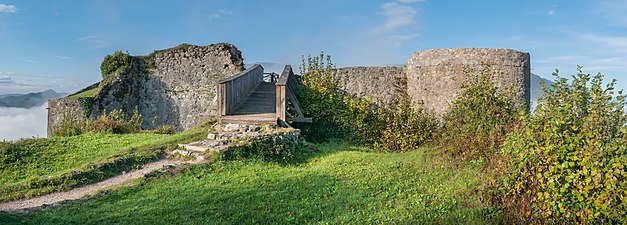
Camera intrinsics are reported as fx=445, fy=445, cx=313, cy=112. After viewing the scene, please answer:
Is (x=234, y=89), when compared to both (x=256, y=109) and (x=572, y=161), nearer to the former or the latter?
(x=256, y=109)

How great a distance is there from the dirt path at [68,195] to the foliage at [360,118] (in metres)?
5.63

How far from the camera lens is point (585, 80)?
652 cm

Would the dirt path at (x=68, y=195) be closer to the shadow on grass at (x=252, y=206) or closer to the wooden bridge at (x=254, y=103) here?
the shadow on grass at (x=252, y=206)

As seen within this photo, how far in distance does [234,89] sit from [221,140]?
324 centimetres

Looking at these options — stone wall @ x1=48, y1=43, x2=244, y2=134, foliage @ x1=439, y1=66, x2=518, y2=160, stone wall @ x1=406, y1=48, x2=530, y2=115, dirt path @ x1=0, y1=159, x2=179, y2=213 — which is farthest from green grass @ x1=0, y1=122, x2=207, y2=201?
stone wall @ x1=406, y1=48, x2=530, y2=115

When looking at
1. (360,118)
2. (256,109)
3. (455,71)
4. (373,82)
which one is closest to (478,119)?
(455,71)

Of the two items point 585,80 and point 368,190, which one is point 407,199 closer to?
point 368,190

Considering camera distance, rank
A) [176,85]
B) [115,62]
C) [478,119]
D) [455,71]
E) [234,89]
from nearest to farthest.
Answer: [478,119], [455,71], [234,89], [176,85], [115,62]

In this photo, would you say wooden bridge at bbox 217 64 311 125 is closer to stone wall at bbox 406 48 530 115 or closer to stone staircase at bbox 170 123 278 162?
stone staircase at bbox 170 123 278 162

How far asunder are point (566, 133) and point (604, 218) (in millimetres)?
1071

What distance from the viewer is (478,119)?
10367 mm

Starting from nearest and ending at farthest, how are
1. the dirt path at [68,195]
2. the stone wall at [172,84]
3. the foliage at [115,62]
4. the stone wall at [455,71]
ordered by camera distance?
1. the dirt path at [68,195]
2. the stone wall at [455,71]
3. the stone wall at [172,84]
4. the foliage at [115,62]

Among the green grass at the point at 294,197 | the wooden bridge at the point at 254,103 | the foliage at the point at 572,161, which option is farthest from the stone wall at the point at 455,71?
the foliage at the point at 572,161

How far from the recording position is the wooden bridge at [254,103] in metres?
11.6
